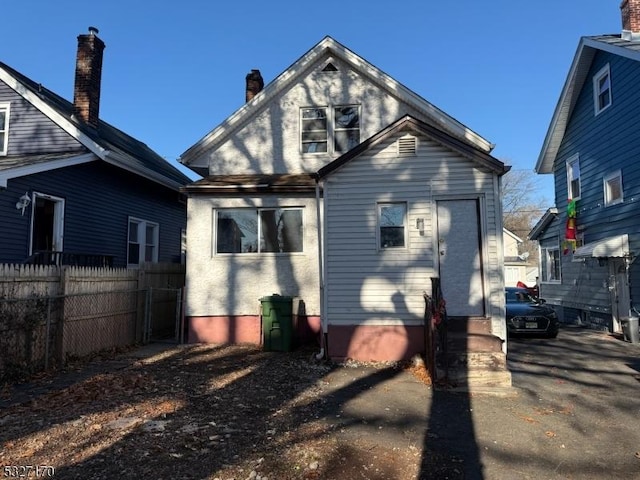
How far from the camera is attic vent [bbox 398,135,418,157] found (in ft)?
31.0

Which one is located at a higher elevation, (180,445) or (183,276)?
(183,276)

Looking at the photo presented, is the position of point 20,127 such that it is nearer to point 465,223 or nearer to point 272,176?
point 272,176

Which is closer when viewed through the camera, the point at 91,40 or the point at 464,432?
the point at 464,432

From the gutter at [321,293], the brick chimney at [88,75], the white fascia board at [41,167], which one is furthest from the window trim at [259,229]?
the brick chimney at [88,75]

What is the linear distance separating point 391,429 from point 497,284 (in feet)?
14.7

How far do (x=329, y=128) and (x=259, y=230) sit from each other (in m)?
3.65

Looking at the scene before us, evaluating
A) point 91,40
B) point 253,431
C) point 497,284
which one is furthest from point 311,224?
point 91,40

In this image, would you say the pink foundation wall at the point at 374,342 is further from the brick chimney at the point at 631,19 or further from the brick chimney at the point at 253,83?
the brick chimney at the point at 631,19

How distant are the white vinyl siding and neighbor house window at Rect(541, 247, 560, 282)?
11413mm

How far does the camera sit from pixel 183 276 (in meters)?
14.5

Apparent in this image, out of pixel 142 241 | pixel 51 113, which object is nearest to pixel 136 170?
pixel 51 113

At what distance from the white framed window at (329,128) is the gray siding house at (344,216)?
3cm

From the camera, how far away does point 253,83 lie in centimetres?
1540

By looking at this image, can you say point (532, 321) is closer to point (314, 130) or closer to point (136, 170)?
point (314, 130)
